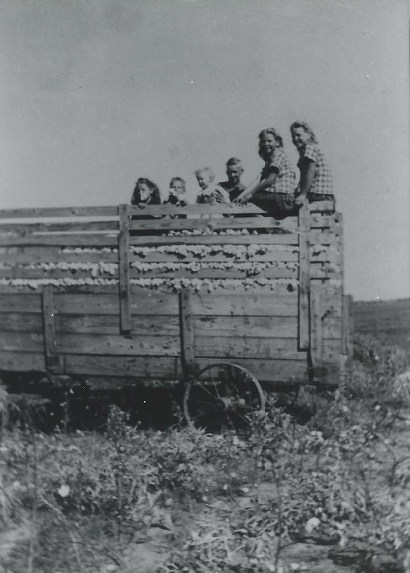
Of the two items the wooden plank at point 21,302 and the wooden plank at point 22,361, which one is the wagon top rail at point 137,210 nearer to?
the wooden plank at point 21,302

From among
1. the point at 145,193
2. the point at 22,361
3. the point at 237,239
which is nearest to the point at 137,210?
the point at 145,193

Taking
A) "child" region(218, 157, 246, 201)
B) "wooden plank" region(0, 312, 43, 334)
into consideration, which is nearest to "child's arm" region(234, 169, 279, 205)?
"child" region(218, 157, 246, 201)

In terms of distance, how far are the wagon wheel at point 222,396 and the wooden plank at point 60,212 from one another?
78.1 inches

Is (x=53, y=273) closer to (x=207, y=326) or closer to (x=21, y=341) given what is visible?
(x=21, y=341)

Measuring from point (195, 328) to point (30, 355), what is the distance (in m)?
1.91

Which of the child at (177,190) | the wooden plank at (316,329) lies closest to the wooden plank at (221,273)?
the wooden plank at (316,329)

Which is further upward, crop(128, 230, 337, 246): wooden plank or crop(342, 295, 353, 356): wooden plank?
crop(128, 230, 337, 246): wooden plank

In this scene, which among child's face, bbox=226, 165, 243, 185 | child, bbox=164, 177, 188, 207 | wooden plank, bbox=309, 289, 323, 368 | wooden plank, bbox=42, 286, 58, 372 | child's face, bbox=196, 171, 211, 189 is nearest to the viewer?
wooden plank, bbox=309, 289, 323, 368

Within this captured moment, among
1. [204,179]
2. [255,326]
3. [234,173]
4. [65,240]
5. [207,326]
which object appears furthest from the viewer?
[234,173]

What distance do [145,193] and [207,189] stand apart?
0.78m

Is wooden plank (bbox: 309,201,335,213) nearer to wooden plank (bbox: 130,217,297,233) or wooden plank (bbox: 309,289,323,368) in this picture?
wooden plank (bbox: 130,217,297,233)

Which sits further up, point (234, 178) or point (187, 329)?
point (234, 178)

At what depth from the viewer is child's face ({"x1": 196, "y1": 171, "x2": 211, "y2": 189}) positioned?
22.0 feet

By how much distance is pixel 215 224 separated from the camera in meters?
5.78
